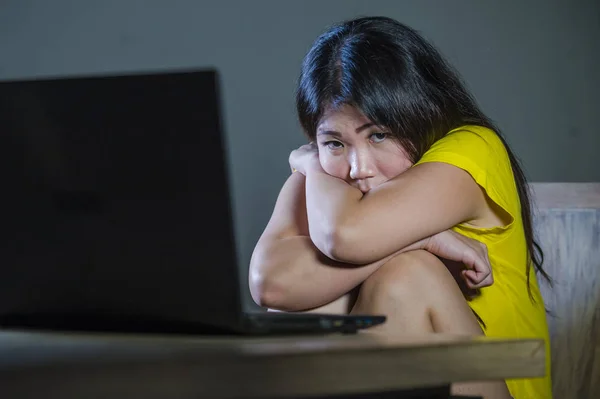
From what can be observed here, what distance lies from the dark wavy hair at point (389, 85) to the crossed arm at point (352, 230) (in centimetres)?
13

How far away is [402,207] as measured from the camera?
3.95 ft

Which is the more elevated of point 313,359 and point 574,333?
point 313,359

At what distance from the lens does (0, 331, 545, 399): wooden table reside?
1.52ft

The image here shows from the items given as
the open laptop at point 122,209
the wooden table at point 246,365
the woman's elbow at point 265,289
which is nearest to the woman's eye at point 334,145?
the woman's elbow at point 265,289

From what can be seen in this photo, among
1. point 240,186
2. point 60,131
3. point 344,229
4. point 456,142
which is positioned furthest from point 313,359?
point 240,186

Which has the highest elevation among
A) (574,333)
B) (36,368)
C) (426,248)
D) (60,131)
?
(60,131)

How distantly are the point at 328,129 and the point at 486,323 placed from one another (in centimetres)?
42

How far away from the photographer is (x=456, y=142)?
52.9 inches

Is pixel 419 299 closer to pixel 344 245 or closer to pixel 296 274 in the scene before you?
→ pixel 344 245

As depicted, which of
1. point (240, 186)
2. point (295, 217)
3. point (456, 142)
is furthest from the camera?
point (240, 186)

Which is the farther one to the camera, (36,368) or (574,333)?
(574,333)

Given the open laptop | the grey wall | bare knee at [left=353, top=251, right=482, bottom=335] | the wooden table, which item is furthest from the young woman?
the grey wall

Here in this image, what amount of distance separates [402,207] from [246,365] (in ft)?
2.42

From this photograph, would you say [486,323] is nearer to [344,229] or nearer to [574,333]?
[344,229]
